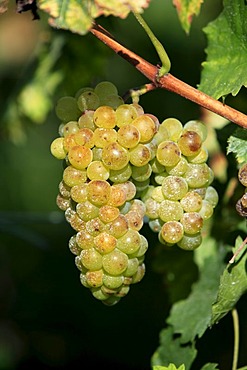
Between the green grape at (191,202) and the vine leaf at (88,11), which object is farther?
the green grape at (191,202)

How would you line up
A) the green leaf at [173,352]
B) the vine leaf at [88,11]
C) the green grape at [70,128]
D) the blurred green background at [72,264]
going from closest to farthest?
1. the vine leaf at [88,11]
2. the green grape at [70,128]
3. the green leaf at [173,352]
4. the blurred green background at [72,264]

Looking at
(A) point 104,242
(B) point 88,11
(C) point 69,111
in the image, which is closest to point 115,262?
(A) point 104,242

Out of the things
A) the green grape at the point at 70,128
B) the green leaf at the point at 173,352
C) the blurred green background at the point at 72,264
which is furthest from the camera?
the blurred green background at the point at 72,264

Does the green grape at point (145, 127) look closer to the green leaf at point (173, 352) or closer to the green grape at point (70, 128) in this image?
the green grape at point (70, 128)

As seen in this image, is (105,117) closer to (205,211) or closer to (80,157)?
(80,157)

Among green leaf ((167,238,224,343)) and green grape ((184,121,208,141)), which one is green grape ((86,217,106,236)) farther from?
green leaf ((167,238,224,343))

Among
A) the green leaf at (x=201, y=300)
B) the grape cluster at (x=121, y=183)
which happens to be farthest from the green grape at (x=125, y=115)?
the green leaf at (x=201, y=300)

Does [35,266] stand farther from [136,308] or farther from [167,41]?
[167,41]

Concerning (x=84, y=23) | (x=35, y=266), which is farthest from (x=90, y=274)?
(x=35, y=266)
